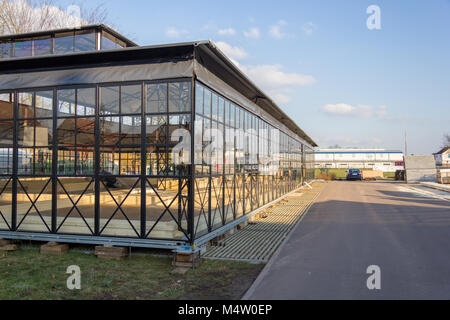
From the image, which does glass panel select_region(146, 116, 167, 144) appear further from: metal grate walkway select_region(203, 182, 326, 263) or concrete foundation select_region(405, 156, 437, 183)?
concrete foundation select_region(405, 156, 437, 183)

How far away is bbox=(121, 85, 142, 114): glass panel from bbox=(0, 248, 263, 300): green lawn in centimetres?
423

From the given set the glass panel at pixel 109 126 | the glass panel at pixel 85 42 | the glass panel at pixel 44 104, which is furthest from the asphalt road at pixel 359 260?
the glass panel at pixel 85 42

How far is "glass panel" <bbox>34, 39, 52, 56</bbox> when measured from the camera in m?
13.8

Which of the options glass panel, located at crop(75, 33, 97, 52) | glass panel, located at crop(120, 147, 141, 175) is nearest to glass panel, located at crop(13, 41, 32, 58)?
glass panel, located at crop(75, 33, 97, 52)

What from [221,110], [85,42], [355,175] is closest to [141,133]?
[221,110]

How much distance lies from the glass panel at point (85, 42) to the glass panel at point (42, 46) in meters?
1.23

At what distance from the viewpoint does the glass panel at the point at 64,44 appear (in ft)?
43.9

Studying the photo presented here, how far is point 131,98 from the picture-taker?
10.6 m

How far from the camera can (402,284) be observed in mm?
6523

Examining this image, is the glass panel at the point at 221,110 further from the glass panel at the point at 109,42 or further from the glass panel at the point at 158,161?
the glass panel at the point at 109,42

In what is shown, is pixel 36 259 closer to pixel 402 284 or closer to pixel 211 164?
pixel 211 164

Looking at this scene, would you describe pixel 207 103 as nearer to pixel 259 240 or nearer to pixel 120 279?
pixel 259 240

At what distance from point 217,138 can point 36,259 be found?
5308mm

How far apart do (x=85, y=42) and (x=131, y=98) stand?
4566mm
